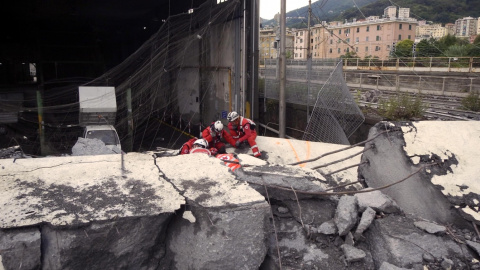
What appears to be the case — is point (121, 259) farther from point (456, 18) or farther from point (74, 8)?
point (456, 18)

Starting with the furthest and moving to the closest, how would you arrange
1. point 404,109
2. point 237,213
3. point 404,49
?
point 404,49 → point 404,109 → point 237,213

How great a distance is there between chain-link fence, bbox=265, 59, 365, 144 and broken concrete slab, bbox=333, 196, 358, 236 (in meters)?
5.18

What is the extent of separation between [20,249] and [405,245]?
3162 millimetres

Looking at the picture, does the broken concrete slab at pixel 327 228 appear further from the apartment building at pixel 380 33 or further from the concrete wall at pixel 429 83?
the apartment building at pixel 380 33

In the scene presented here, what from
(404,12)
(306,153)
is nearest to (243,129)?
(306,153)

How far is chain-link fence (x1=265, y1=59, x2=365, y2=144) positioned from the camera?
9000 millimetres

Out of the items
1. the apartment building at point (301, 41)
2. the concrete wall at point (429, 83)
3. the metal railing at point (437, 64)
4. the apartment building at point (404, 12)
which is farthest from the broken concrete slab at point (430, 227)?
the apartment building at point (404, 12)

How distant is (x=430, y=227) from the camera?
11.6ft

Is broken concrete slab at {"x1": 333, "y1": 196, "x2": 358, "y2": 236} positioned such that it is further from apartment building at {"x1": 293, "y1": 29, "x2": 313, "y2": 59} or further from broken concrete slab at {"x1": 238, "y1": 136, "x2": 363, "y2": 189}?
apartment building at {"x1": 293, "y1": 29, "x2": 313, "y2": 59}

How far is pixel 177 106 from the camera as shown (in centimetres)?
1376

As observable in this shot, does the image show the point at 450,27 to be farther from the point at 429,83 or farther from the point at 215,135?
the point at 215,135

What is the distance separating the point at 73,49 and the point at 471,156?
17.0 m

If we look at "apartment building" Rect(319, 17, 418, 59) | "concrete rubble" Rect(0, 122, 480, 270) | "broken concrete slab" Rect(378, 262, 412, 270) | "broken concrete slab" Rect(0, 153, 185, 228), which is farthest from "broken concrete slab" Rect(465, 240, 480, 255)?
"apartment building" Rect(319, 17, 418, 59)

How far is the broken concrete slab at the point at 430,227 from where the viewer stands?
3.50m
